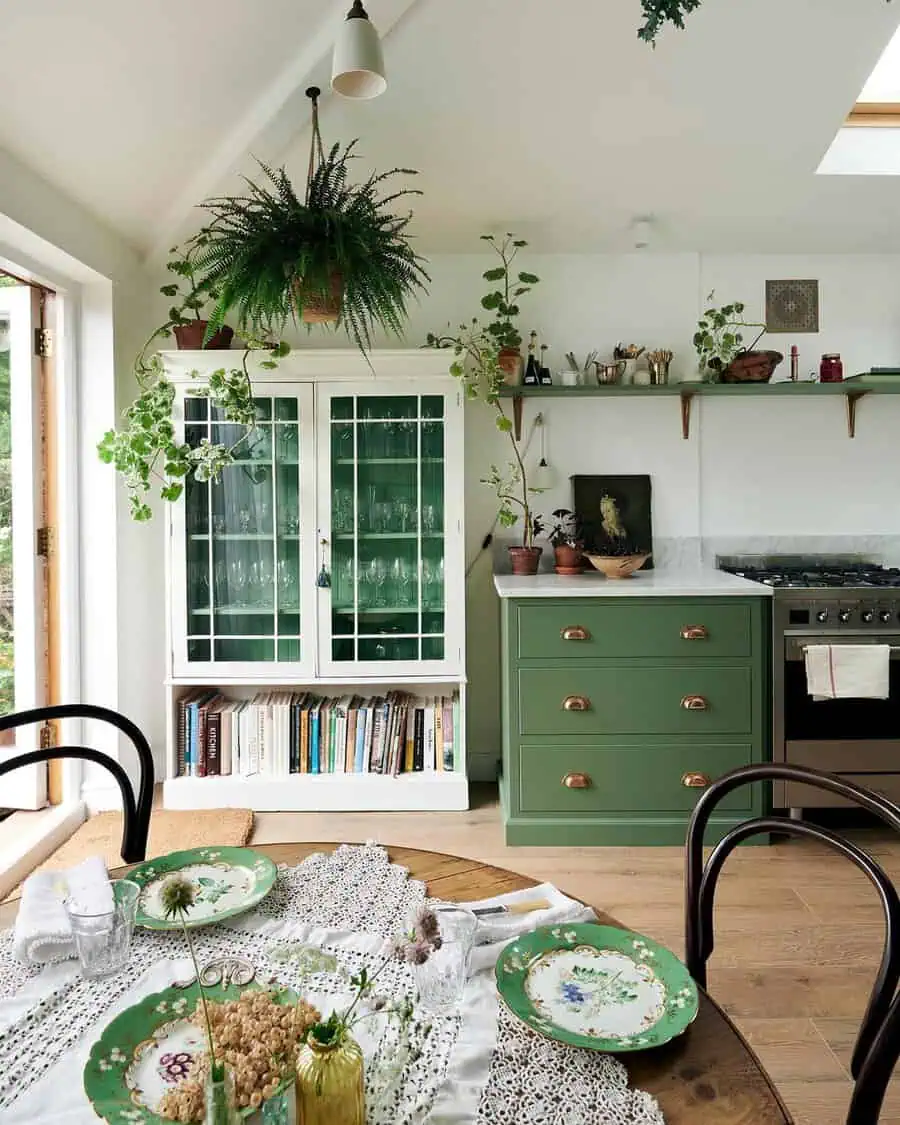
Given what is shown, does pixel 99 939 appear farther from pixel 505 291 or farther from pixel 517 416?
pixel 505 291

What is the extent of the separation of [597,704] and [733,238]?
6.85ft

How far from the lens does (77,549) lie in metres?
3.30

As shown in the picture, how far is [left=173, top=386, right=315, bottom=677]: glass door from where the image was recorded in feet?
11.0

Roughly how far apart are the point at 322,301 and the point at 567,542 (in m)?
1.49

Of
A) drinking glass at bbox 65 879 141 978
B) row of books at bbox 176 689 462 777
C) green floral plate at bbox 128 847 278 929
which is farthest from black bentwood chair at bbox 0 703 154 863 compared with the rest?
row of books at bbox 176 689 462 777

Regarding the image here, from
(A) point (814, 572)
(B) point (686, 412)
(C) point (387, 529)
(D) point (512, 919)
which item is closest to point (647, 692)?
(A) point (814, 572)

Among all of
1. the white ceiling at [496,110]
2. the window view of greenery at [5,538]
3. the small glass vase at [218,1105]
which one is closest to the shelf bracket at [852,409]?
the white ceiling at [496,110]

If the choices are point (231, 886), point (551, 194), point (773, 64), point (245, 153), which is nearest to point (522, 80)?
point (551, 194)

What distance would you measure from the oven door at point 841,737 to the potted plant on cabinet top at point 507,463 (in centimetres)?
115

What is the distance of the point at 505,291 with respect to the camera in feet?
12.0

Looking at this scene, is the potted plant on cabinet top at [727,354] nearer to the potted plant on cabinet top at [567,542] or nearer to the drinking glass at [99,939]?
the potted plant on cabinet top at [567,542]

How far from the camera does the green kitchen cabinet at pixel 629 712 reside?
9.98 feet

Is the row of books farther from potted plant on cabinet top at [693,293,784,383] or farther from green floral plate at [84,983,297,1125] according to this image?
green floral plate at [84,983,297,1125]

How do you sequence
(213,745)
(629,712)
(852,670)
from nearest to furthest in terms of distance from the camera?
(852,670)
(629,712)
(213,745)
